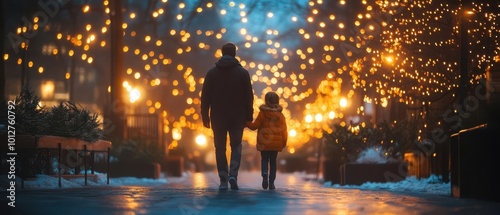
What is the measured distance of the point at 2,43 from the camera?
79.8 feet

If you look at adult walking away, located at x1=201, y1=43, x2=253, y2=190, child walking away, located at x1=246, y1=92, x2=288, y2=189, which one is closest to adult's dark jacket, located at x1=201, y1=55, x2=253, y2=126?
adult walking away, located at x1=201, y1=43, x2=253, y2=190

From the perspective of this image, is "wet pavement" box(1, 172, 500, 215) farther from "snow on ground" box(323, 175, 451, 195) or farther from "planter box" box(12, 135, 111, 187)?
"snow on ground" box(323, 175, 451, 195)

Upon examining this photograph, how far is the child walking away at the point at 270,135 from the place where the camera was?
17.9 metres

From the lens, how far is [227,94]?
52.0ft

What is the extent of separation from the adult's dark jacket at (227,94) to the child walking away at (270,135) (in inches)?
72.0

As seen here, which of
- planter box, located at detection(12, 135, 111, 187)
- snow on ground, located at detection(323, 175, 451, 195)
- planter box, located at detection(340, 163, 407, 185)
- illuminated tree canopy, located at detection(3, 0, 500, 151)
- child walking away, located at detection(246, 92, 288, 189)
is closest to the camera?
planter box, located at detection(12, 135, 111, 187)

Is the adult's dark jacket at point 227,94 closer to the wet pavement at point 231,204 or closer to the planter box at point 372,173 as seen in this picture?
the wet pavement at point 231,204

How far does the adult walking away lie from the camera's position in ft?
51.4

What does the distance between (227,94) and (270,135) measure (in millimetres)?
2316

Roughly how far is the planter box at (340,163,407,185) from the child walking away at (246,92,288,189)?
5.20 m

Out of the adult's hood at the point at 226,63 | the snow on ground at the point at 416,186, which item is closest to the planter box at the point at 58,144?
the adult's hood at the point at 226,63

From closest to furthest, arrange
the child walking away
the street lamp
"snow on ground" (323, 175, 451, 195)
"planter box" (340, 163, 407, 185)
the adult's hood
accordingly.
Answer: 1. the adult's hood
2. the child walking away
3. "snow on ground" (323, 175, 451, 195)
4. the street lamp
5. "planter box" (340, 163, 407, 185)

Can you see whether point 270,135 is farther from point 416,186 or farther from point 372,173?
point 372,173

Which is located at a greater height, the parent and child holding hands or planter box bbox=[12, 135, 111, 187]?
the parent and child holding hands
